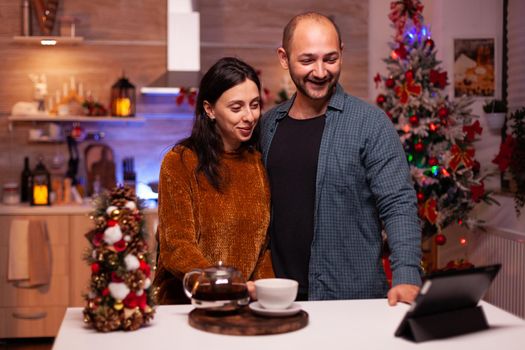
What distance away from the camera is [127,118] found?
18.5 feet

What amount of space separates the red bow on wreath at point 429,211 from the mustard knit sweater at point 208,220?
2694mm

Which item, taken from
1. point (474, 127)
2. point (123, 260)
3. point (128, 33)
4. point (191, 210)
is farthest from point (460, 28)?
point (123, 260)

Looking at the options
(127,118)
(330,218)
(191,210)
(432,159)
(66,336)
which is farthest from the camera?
(127,118)

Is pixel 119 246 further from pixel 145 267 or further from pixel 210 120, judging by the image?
pixel 210 120

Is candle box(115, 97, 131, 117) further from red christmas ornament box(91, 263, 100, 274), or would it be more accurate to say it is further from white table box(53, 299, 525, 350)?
red christmas ornament box(91, 263, 100, 274)

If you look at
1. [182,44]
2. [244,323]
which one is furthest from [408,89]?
[244,323]

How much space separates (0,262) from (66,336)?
11.8ft

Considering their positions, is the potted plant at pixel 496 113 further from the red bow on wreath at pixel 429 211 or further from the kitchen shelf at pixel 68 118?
the kitchen shelf at pixel 68 118

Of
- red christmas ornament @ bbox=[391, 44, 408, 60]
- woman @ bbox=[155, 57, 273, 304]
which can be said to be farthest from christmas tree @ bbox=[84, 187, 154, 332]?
red christmas ornament @ bbox=[391, 44, 408, 60]

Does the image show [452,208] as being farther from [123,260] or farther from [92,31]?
[123,260]

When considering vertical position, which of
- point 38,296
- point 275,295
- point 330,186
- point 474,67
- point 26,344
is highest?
point 474,67

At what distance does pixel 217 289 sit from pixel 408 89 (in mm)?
3498

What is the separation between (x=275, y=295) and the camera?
2016 millimetres

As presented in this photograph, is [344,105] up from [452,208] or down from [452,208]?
up
